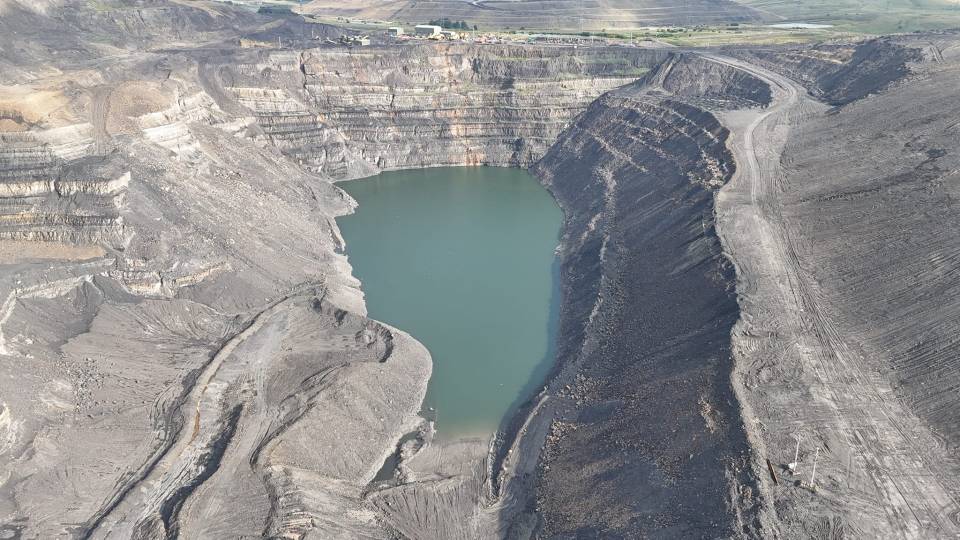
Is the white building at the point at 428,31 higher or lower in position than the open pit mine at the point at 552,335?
higher

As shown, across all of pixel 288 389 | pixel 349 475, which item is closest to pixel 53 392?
pixel 288 389

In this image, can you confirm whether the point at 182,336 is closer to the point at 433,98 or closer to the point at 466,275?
the point at 466,275

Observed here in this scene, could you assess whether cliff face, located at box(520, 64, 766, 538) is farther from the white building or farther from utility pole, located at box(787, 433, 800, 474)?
the white building

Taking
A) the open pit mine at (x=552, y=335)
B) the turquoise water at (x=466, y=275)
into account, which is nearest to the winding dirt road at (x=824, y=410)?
the open pit mine at (x=552, y=335)

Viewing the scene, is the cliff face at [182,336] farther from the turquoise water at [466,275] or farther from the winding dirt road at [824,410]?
the winding dirt road at [824,410]

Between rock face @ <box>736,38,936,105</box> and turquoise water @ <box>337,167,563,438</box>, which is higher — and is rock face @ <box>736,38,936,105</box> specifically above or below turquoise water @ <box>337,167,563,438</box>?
above

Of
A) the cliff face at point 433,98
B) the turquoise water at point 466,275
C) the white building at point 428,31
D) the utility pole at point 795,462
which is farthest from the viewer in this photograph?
the white building at point 428,31

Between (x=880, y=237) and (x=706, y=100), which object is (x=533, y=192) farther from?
(x=880, y=237)

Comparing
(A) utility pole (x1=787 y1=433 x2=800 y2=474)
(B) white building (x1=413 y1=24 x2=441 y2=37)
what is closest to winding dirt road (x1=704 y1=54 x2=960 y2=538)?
(A) utility pole (x1=787 y1=433 x2=800 y2=474)
